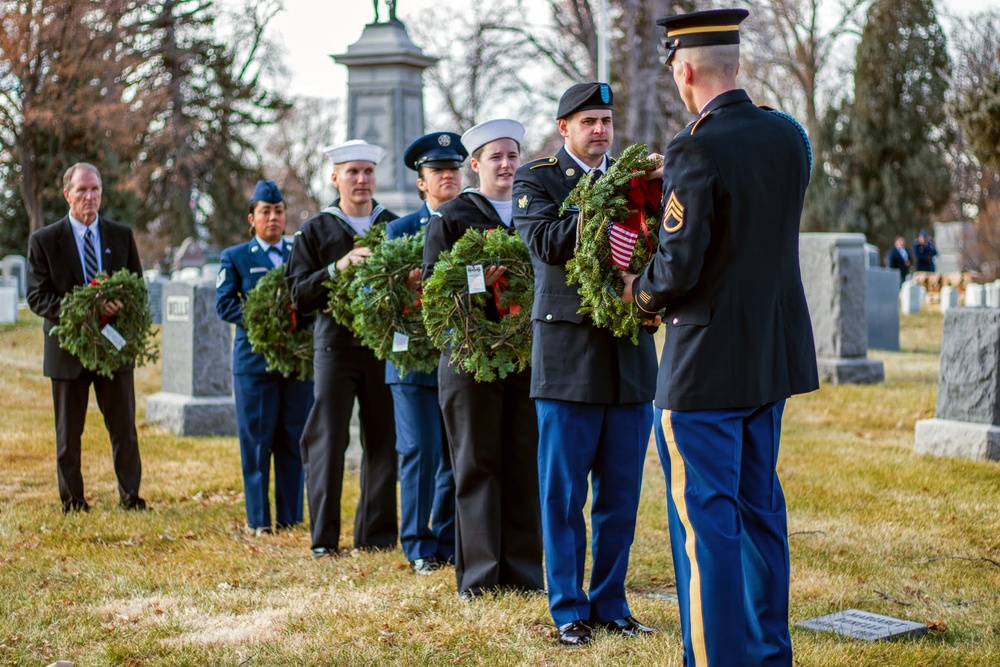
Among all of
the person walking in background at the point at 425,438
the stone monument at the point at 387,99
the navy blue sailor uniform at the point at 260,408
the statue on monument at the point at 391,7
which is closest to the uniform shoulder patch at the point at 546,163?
the person walking in background at the point at 425,438

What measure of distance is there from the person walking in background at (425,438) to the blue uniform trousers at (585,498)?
65.1 inches

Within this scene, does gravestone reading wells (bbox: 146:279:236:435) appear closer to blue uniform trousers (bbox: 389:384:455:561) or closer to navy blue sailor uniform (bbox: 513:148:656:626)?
blue uniform trousers (bbox: 389:384:455:561)

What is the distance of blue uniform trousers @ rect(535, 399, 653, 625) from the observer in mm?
5020

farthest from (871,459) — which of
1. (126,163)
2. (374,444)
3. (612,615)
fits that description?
(126,163)

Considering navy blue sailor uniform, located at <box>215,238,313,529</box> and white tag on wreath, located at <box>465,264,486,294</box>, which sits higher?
white tag on wreath, located at <box>465,264,486,294</box>

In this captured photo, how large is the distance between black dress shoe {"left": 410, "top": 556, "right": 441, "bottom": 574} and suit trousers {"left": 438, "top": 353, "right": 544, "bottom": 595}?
73 cm

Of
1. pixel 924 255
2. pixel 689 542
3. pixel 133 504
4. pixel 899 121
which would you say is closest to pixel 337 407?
pixel 133 504

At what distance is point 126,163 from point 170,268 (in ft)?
12.0

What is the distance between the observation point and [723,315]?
397cm

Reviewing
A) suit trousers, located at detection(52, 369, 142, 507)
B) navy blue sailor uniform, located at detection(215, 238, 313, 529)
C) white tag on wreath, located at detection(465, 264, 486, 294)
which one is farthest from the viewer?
suit trousers, located at detection(52, 369, 142, 507)

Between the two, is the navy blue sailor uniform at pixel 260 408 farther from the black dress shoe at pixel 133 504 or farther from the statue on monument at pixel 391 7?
the statue on monument at pixel 391 7

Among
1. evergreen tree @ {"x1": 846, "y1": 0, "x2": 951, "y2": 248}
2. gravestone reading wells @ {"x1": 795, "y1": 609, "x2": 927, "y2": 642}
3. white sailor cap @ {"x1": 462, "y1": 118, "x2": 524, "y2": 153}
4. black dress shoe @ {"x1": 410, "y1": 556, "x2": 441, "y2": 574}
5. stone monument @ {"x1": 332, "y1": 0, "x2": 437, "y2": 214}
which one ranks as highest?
evergreen tree @ {"x1": 846, "y1": 0, "x2": 951, "y2": 248}

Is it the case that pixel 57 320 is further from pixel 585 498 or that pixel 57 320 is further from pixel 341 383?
pixel 585 498

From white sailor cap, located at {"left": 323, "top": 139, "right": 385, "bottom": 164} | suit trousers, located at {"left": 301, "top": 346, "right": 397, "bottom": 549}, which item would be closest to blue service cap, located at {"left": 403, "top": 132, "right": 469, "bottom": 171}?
white sailor cap, located at {"left": 323, "top": 139, "right": 385, "bottom": 164}
